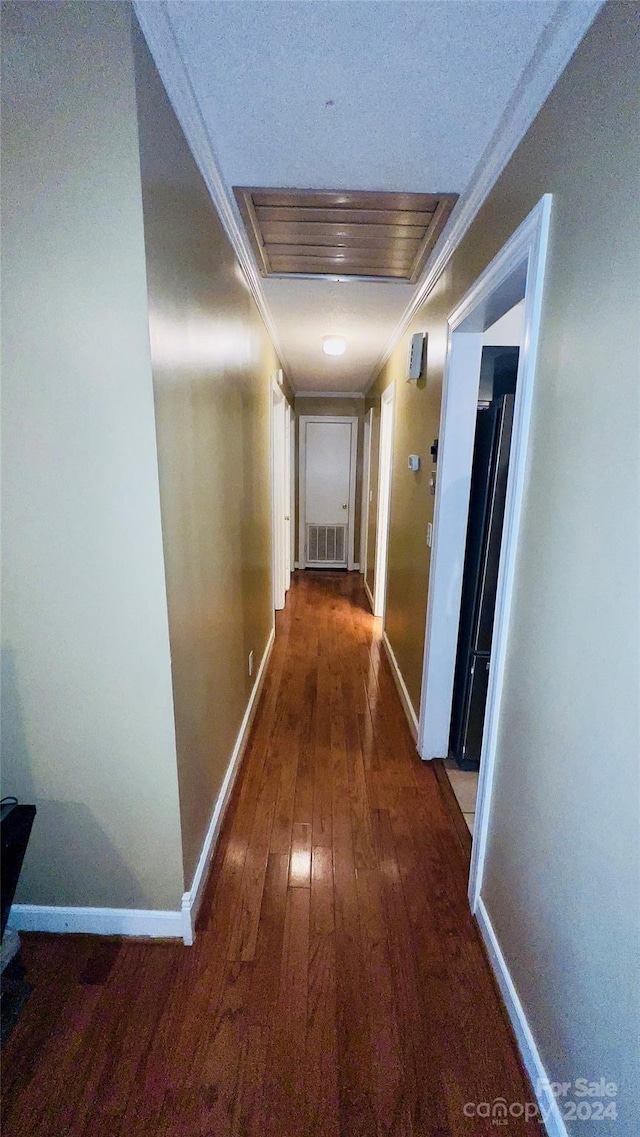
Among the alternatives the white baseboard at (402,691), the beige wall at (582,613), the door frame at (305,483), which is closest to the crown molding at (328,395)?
the door frame at (305,483)

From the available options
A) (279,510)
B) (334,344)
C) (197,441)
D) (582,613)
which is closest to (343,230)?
(197,441)

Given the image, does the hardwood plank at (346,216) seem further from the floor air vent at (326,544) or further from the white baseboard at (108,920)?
the floor air vent at (326,544)

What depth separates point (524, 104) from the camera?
1.06 m

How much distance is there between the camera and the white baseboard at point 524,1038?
935 mm

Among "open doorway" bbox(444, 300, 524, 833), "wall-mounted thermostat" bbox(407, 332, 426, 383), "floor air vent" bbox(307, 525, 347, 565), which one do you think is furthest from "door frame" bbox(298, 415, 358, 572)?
"open doorway" bbox(444, 300, 524, 833)

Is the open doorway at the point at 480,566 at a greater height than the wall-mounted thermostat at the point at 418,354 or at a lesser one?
lesser

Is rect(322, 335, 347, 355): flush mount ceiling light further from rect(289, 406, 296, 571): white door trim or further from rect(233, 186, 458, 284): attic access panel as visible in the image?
rect(289, 406, 296, 571): white door trim

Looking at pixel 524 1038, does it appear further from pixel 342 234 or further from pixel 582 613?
pixel 342 234

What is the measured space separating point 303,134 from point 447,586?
1.61 meters

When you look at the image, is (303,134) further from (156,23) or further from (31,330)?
(31,330)

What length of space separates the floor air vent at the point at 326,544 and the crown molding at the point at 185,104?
4.07 meters

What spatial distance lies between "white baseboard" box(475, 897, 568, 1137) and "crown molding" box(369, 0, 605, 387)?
218 centimetres

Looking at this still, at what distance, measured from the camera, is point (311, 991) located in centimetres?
121

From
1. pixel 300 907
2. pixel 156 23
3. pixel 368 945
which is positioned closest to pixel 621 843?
pixel 368 945
